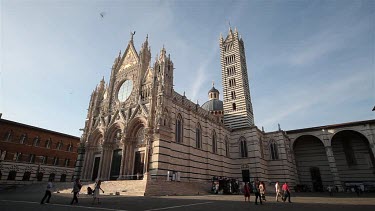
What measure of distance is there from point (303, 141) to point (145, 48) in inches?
1240

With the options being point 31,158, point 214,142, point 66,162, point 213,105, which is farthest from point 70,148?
point 213,105

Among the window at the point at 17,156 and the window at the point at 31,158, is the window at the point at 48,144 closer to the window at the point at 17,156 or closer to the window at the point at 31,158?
the window at the point at 31,158

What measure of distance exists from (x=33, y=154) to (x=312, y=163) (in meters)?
43.5

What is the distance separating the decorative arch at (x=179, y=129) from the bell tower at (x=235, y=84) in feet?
43.9

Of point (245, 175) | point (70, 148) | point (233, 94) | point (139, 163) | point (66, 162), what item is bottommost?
point (245, 175)

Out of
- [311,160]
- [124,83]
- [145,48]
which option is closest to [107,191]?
[124,83]

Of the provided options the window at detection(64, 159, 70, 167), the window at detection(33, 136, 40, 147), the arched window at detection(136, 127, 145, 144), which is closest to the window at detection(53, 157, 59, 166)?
the window at detection(64, 159, 70, 167)

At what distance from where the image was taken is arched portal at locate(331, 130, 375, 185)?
33.0 metres

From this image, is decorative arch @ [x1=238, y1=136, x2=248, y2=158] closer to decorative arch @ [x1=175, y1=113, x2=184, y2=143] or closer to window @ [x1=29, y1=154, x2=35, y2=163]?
decorative arch @ [x1=175, y1=113, x2=184, y2=143]

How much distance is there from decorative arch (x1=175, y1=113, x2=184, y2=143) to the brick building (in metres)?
22.1

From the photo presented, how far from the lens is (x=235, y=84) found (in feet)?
122

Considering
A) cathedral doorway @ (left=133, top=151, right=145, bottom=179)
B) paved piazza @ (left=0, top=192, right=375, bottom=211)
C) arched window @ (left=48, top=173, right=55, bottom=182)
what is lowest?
paved piazza @ (left=0, top=192, right=375, bottom=211)

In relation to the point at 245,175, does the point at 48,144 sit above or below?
above

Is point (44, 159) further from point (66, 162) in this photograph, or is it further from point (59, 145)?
point (66, 162)
